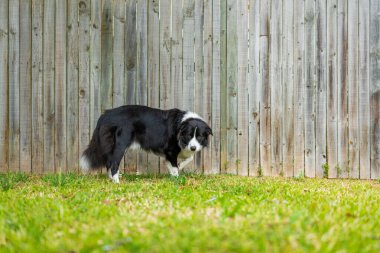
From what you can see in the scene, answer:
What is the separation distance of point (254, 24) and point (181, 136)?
198 centimetres

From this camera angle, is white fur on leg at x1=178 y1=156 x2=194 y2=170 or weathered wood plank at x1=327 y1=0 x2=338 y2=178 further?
weathered wood plank at x1=327 y1=0 x2=338 y2=178

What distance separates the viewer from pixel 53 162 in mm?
6719

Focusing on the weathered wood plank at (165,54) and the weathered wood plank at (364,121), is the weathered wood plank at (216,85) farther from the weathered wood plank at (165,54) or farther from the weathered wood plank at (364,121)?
the weathered wood plank at (364,121)

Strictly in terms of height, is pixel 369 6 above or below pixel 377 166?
above

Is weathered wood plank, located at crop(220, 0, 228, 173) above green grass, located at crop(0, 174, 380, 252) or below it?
above

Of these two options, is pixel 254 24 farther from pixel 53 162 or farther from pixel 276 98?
pixel 53 162

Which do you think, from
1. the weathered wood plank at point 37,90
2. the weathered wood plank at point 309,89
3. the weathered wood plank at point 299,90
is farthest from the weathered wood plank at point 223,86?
the weathered wood plank at point 37,90

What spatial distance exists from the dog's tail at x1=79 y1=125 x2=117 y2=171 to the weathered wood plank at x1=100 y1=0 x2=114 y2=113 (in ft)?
2.84

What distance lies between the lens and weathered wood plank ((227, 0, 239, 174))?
262 inches

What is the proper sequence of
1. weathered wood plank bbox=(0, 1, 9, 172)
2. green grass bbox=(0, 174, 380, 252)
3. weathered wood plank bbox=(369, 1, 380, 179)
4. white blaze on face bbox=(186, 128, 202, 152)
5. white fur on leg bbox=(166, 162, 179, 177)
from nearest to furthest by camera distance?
1. green grass bbox=(0, 174, 380, 252)
2. white blaze on face bbox=(186, 128, 202, 152)
3. white fur on leg bbox=(166, 162, 179, 177)
4. weathered wood plank bbox=(369, 1, 380, 179)
5. weathered wood plank bbox=(0, 1, 9, 172)

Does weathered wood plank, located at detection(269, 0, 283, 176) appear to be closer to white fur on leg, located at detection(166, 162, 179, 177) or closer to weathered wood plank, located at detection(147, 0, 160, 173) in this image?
white fur on leg, located at detection(166, 162, 179, 177)

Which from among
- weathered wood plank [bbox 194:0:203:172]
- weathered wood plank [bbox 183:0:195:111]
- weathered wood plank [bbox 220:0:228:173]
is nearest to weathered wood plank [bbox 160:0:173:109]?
weathered wood plank [bbox 183:0:195:111]

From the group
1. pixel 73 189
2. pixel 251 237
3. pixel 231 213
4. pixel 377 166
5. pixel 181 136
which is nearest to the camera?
pixel 251 237

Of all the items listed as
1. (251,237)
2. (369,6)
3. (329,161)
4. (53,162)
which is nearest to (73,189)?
(53,162)
